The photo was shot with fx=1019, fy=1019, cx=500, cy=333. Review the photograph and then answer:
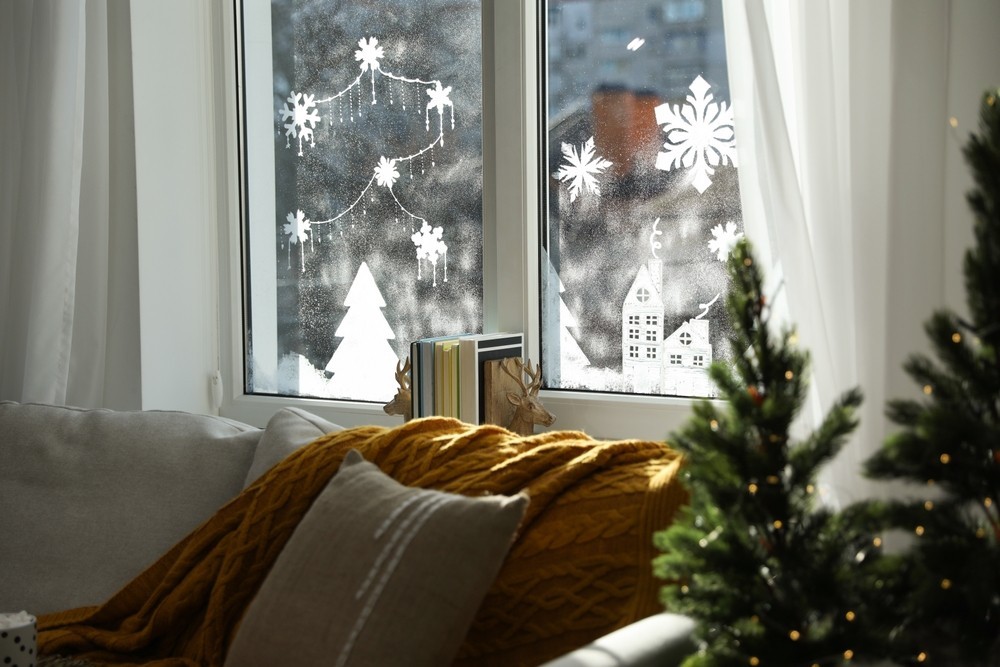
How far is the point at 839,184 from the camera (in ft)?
5.61

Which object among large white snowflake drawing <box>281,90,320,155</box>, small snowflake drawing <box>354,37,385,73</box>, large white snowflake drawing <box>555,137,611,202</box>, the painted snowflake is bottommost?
the painted snowflake

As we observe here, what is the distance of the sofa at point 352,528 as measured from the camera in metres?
1.35

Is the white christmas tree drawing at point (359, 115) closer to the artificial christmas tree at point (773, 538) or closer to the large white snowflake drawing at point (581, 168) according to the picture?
the large white snowflake drawing at point (581, 168)

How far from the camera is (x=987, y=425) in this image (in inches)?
36.8

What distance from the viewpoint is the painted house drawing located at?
2328 mm

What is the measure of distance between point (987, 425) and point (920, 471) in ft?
0.24

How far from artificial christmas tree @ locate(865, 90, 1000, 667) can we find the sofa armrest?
1.01 feet

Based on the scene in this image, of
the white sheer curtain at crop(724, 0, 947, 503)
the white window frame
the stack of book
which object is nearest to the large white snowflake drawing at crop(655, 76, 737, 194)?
the white window frame

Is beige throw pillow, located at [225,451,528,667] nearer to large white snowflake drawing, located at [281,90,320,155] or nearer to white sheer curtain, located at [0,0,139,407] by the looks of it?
white sheer curtain, located at [0,0,139,407]

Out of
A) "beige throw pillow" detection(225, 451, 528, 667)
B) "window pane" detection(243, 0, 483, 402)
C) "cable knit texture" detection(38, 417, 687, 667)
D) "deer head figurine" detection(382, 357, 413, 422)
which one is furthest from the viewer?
"window pane" detection(243, 0, 483, 402)

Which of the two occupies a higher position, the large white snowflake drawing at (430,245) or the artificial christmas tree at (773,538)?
the large white snowflake drawing at (430,245)

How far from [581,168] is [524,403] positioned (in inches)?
23.2

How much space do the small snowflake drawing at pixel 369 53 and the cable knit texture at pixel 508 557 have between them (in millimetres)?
1305

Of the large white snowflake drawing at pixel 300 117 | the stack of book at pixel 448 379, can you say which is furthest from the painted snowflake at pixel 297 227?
the stack of book at pixel 448 379
